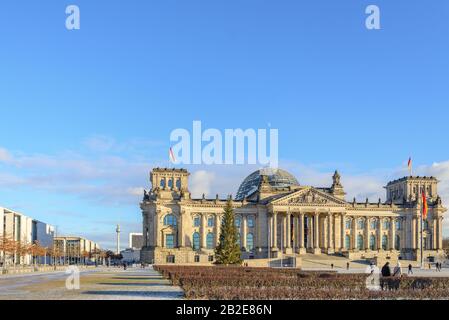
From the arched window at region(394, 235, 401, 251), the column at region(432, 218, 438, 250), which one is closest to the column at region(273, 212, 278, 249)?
the arched window at region(394, 235, 401, 251)

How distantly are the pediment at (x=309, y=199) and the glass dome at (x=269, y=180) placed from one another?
16989mm

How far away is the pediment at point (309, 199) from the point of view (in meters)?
144

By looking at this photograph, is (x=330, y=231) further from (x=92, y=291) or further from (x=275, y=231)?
(x=92, y=291)

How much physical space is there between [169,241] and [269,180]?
34.4 meters

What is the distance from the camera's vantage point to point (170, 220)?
143 meters

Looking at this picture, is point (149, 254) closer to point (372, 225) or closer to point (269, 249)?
point (269, 249)

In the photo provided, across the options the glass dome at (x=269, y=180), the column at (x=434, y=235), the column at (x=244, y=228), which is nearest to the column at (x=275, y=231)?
the column at (x=244, y=228)

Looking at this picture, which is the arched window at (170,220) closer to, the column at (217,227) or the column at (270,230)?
the column at (217,227)

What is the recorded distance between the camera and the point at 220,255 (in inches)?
3642

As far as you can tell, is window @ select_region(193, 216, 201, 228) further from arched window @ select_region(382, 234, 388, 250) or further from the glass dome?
arched window @ select_region(382, 234, 388, 250)
